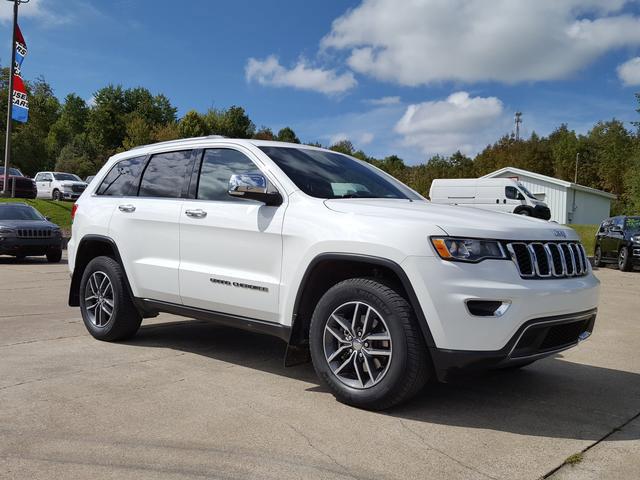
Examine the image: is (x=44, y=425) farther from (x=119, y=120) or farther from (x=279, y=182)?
(x=119, y=120)

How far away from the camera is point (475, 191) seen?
102 feet

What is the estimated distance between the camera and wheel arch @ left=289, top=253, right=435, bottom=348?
3.68 metres

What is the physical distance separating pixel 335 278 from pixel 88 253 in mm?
3007

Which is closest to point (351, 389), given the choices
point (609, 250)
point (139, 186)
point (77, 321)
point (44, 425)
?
point (44, 425)

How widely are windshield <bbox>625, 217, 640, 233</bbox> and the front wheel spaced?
0.68 metres

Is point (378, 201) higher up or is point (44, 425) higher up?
point (378, 201)

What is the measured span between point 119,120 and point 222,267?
Result: 7907 cm

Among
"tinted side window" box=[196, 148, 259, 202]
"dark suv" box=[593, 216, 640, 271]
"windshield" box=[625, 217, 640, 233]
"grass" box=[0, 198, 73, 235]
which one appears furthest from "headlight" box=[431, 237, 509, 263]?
"grass" box=[0, 198, 73, 235]

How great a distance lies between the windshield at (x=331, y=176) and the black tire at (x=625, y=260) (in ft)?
46.1

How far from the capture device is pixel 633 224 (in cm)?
1780

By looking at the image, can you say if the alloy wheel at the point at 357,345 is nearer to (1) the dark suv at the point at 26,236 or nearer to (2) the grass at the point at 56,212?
(1) the dark suv at the point at 26,236

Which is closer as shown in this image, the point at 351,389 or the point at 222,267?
the point at 351,389

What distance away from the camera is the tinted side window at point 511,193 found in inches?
1168

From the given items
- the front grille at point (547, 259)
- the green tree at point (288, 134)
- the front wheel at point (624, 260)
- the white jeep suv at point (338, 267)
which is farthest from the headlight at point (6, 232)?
the green tree at point (288, 134)
